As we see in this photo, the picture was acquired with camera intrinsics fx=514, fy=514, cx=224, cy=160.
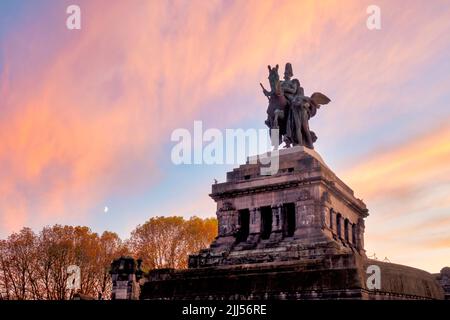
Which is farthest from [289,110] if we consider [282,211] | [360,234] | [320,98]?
[360,234]

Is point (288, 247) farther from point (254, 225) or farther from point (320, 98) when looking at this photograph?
point (320, 98)

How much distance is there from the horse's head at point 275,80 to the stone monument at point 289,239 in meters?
0.06

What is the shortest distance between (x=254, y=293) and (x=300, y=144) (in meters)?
11.3

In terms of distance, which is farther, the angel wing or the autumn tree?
the autumn tree

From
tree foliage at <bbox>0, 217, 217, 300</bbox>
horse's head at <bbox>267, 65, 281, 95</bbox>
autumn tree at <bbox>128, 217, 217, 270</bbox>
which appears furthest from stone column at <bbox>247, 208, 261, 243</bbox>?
autumn tree at <bbox>128, 217, 217, 270</bbox>

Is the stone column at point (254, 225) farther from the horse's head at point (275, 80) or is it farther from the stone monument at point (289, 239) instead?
the horse's head at point (275, 80)

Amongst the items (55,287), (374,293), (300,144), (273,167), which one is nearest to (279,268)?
(374,293)

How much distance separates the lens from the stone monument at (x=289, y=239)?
71.3ft

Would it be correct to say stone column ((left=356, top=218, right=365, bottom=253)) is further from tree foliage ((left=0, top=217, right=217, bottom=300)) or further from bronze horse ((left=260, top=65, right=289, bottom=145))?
tree foliage ((left=0, top=217, right=217, bottom=300))

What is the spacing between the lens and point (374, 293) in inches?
817

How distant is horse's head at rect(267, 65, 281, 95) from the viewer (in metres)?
31.5

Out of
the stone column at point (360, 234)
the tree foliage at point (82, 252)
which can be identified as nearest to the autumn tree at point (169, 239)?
the tree foliage at point (82, 252)

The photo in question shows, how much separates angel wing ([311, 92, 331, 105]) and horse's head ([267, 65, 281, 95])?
3070 millimetres
